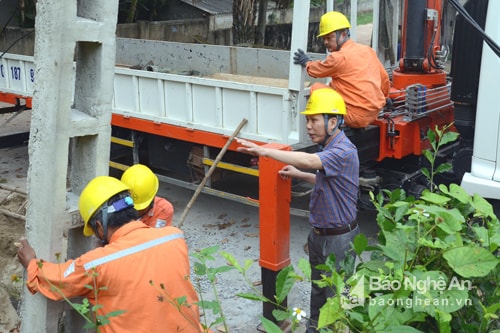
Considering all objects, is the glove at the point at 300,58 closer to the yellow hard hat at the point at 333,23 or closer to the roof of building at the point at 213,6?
the yellow hard hat at the point at 333,23

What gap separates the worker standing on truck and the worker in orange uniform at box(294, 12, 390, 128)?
4.81 feet

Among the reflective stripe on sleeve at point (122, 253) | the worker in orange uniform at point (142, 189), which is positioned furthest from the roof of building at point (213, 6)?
the reflective stripe on sleeve at point (122, 253)

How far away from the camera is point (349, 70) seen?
18.3ft

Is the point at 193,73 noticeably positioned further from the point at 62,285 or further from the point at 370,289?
the point at 370,289

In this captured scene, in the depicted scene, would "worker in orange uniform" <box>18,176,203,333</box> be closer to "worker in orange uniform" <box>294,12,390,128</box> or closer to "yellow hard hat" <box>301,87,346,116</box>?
"yellow hard hat" <box>301,87,346,116</box>

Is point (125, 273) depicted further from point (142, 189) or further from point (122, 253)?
point (142, 189)

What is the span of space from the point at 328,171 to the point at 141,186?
1104mm

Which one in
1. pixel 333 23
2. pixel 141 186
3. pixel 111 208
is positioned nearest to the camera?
pixel 111 208

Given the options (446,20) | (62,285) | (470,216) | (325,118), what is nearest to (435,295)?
(470,216)

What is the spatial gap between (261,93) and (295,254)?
154 centimetres

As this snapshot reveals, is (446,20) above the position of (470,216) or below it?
above

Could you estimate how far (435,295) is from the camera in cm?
193

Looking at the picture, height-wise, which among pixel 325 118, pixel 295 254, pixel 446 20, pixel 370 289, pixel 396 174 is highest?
pixel 446 20

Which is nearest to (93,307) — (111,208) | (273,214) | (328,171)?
(111,208)
